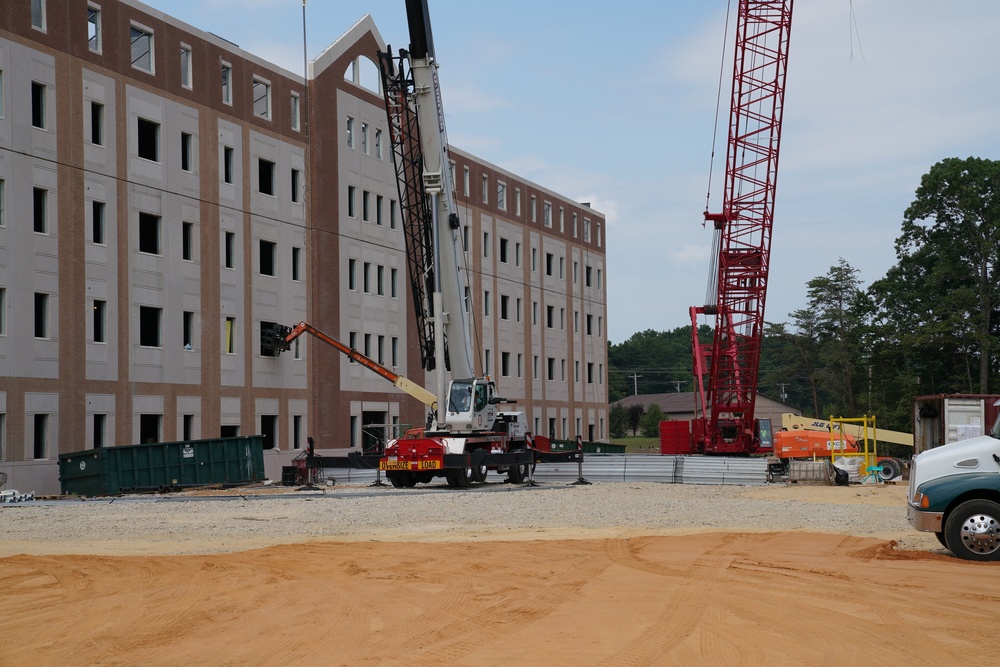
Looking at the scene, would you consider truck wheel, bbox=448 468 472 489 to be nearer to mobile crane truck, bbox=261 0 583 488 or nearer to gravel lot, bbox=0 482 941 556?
mobile crane truck, bbox=261 0 583 488

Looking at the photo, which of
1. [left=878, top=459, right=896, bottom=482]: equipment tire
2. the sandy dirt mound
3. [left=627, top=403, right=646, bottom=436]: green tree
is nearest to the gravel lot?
the sandy dirt mound

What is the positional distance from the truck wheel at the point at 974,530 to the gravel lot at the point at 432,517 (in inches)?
69.9

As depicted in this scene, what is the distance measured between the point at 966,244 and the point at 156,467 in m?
54.9

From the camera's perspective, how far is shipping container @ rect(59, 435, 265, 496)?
36688 mm

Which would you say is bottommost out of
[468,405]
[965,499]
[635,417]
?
[635,417]

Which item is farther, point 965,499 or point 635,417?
point 635,417

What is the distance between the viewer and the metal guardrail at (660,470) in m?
39.8

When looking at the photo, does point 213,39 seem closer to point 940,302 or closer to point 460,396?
point 460,396

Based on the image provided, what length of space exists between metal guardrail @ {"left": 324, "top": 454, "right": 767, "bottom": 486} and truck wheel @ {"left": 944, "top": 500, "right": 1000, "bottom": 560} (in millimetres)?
24127

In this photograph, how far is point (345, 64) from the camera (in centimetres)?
5800

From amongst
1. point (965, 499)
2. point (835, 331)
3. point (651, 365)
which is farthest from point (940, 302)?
point (651, 365)

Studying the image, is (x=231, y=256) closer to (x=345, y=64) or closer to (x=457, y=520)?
(x=345, y=64)

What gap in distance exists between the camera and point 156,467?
124ft

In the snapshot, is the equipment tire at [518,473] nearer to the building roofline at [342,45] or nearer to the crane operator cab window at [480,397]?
the crane operator cab window at [480,397]
